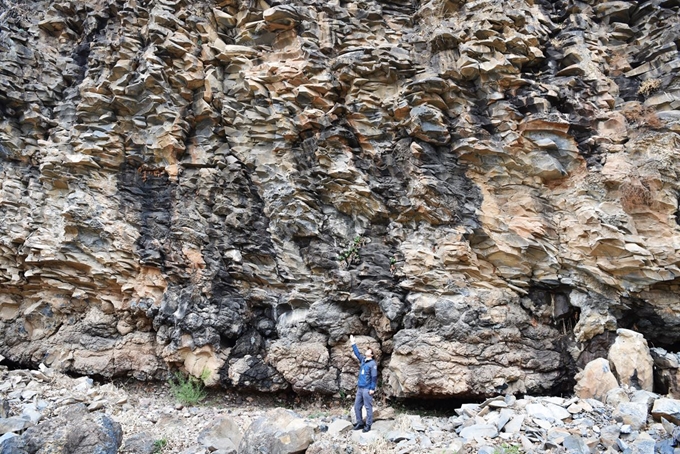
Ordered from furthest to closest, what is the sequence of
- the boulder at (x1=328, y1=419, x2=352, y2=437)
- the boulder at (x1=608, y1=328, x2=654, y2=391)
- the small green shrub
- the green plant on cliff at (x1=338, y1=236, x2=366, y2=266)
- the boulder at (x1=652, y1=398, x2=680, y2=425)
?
the green plant on cliff at (x1=338, y1=236, x2=366, y2=266)
the boulder at (x1=608, y1=328, x2=654, y2=391)
the boulder at (x1=328, y1=419, x2=352, y2=437)
the small green shrub
the boulder at (x1=652, y1=398, x2=680, y2=425)

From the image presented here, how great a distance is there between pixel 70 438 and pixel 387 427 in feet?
17.3

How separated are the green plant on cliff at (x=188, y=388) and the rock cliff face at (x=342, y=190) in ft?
1.27

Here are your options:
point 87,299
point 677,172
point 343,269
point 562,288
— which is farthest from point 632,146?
point 87,299

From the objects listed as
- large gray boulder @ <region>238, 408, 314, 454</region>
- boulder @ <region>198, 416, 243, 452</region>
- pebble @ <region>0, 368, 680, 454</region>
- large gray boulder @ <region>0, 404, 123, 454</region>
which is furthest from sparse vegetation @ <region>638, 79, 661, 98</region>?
large gray boulder @ <region>0, 404, 123, 454</region>

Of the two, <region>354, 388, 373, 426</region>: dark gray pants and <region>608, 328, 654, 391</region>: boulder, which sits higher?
<region>608, 328, 654, 391</region>: boulder

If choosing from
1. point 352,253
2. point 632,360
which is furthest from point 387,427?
point 632,360

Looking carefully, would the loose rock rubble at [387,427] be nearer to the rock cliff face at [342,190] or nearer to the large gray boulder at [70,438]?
the large gray boulder at [70,438]

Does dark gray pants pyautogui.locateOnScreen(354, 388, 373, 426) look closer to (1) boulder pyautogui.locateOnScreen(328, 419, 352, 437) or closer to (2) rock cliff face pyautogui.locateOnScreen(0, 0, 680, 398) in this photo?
(1) boulder pyautogui.locateOnScreen(328, 419, 352, 437)

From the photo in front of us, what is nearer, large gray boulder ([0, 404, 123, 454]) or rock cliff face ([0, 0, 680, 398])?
large gray boulder ([0, 404, 123, 454])

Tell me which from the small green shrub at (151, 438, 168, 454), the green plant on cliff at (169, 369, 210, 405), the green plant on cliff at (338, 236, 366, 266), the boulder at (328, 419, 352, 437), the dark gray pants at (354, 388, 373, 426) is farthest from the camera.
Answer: the green plant on cliff at (338, 236, 366, 266)

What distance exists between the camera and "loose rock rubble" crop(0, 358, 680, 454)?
5969 mm

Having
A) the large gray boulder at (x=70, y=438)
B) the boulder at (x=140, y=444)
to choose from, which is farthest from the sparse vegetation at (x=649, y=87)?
the large gray boulder at (x=70, y=438)

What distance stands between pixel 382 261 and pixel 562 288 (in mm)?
3923

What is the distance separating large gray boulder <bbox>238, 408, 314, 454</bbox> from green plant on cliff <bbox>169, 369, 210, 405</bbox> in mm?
3676
